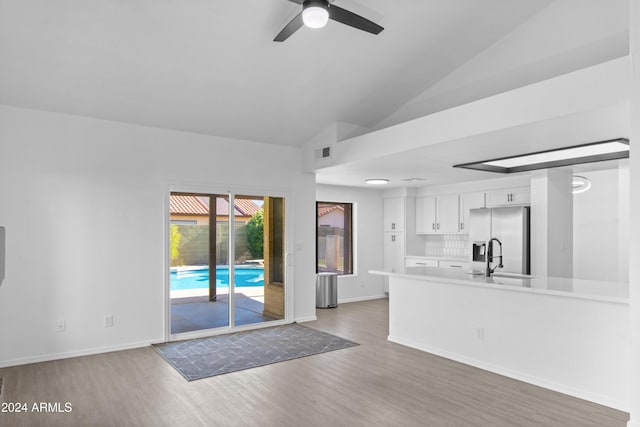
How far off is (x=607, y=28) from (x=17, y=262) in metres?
6.32

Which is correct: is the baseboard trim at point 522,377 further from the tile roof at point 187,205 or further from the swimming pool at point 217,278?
the tile roof at point 187,205

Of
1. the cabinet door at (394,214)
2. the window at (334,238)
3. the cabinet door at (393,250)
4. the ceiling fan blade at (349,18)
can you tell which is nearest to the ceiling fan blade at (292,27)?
the ceiling fan blade at (349,18)

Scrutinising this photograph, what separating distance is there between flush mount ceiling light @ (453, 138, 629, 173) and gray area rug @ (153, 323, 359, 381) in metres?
3.01

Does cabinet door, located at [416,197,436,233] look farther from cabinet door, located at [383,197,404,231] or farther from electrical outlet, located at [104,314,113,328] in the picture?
electrical outlet, located at [104,314,113,328]

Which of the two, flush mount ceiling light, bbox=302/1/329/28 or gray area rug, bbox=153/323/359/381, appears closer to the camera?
flush mount ceiling light, bbox=302/1/329/28

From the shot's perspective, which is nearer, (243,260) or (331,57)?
(331,57)

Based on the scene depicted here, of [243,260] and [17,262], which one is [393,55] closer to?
[243,260]

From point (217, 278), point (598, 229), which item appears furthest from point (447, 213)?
point (217, 278)

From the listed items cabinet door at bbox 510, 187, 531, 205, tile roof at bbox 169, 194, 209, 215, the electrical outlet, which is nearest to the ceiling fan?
tile roof at bbox 169, 194, 209, 215

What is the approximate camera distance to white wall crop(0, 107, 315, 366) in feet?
14.5

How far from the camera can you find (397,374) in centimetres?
407

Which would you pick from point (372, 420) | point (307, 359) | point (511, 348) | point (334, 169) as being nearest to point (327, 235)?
point (334, 169)

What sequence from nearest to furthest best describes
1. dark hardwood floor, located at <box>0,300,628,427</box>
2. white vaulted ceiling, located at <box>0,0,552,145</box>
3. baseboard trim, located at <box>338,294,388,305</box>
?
dark hardwood floor, located at <box>0,300,628,427</box> < white vaulted ceiling, located at <box>0,0,552,145</box> < baseboard trim, located at <box>338,294,388,305</box>

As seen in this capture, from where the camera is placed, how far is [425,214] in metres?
8.48
